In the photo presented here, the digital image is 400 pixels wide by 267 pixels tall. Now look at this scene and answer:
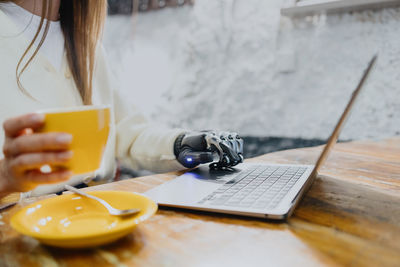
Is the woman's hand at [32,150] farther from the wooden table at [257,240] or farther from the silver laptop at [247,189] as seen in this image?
the silver laptop at [247,189]

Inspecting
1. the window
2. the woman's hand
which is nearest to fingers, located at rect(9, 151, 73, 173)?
the woman's hand

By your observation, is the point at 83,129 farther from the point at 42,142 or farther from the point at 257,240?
the point at 257,240

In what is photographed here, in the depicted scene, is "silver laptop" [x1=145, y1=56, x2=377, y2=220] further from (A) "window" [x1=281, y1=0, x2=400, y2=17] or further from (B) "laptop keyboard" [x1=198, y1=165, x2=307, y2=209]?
(A) "window" [x1=281, y1=0, x2=400, y2=17]

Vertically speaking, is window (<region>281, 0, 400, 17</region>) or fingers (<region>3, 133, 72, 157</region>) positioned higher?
window (<region>281, 0, 400, 17</region>)

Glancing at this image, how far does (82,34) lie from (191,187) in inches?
26.2

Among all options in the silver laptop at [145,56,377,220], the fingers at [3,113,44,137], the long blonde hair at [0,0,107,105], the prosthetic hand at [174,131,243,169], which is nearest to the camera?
the fingers at [3,113,44,137]

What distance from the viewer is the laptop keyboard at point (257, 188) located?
499 millimetres

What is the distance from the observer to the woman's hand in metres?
0.34

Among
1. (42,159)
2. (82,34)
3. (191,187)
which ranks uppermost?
(82,34)

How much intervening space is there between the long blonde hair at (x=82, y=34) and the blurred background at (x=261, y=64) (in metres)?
0.23

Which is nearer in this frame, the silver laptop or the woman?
the silver laptop

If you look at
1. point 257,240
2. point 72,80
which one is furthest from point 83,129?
point 72,80

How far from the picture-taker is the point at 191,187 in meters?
0.61

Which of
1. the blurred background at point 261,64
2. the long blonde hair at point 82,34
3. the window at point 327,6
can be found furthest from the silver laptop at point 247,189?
the window at point 327,6
